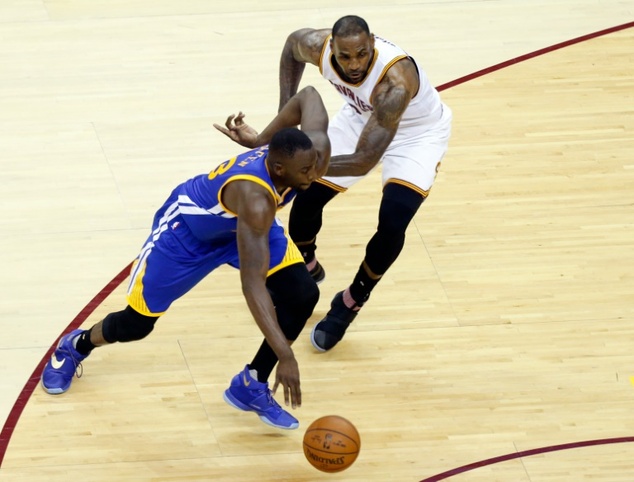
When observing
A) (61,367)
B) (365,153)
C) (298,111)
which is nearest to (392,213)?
(365,153)

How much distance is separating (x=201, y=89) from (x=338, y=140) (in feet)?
8.86

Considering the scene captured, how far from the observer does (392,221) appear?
671 cm

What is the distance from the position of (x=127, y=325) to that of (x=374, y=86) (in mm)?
1907

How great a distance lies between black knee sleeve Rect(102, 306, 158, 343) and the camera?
619cm

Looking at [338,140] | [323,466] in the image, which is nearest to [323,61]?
[338,140]

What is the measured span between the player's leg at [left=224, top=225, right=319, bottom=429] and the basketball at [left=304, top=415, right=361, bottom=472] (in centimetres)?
59

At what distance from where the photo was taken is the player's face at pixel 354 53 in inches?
251

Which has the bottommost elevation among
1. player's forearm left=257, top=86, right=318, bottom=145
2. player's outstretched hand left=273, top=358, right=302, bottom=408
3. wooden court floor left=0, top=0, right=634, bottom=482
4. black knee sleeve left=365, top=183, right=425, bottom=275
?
wooden court floor left=0, top=0, right=634, bottom=482

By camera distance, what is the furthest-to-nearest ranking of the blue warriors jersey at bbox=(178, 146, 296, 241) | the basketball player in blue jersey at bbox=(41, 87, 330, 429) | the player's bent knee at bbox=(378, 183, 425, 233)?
the player's bent knee at bbox=(378, 183, 425, 233) → the blue warriors jersey at bbox=(178, 146, 296, 241) → the basketball player in blue jersey at bbox=(41, 87, 330, 429)

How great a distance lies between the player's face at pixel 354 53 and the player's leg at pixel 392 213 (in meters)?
0.61

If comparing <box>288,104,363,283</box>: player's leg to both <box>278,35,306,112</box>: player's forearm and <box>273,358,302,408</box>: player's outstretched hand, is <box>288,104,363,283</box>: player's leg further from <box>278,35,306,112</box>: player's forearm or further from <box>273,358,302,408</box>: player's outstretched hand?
<box>273,358,302,408</box>: player's outstretched hand

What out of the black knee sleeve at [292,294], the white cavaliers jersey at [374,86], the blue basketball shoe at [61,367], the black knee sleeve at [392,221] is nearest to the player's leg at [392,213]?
the black knee sleeve at [392,221]

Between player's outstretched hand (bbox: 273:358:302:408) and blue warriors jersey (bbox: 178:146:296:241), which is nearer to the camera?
player's outstretched hand (bbox: 273:358:302:408)

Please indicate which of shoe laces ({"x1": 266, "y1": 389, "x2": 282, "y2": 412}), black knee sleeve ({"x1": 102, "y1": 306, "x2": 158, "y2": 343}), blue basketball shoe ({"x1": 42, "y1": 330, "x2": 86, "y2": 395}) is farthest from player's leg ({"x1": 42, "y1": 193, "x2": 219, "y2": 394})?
shoe laces ({"x1": 266, "y1": 389, "x2": 282, "y2": 412})
